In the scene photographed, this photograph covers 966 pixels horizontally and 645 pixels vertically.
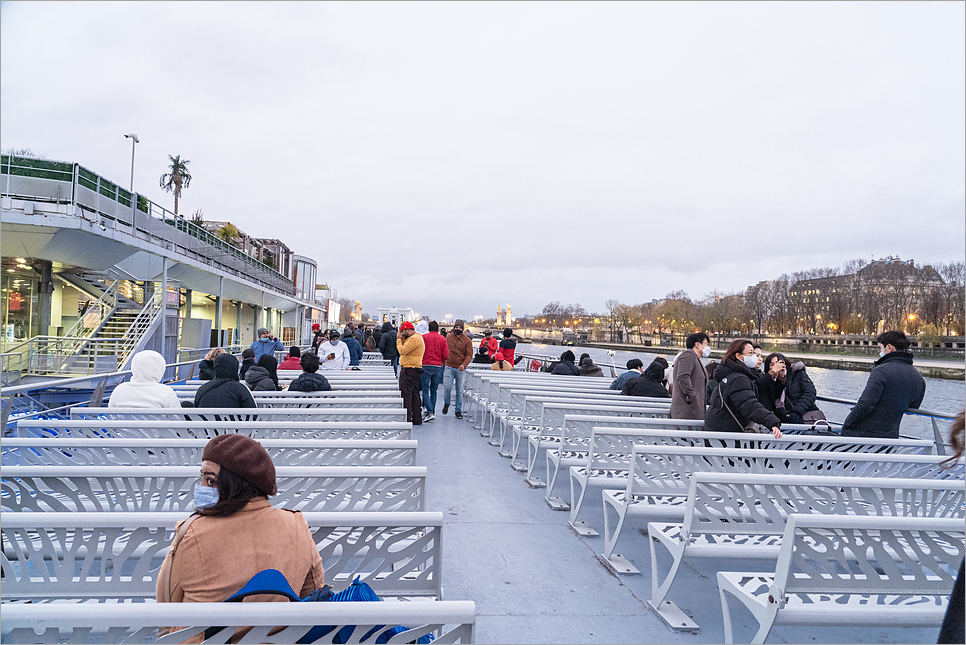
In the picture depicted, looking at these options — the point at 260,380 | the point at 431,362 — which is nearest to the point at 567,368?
the point at 431,362

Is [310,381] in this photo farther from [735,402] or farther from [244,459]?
[244,459]

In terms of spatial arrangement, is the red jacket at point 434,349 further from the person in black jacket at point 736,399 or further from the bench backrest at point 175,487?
the bench backrest at point 175,487

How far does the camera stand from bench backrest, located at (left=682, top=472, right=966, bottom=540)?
2752 millimetres

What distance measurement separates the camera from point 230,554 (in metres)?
1.65

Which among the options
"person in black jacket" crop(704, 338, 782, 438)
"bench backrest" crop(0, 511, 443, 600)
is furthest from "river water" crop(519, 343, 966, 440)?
"bench backrest" crop(0, 511, 443, 600)

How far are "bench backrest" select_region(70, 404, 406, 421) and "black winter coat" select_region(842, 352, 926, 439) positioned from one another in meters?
4.17

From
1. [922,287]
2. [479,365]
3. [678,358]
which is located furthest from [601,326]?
[678,358]

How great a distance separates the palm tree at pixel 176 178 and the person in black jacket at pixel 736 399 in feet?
239

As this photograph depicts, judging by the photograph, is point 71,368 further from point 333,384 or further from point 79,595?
point 79,595

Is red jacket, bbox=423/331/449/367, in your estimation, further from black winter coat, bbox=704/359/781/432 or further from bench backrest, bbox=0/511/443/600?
bench backrest, bbox=0/511/443/600

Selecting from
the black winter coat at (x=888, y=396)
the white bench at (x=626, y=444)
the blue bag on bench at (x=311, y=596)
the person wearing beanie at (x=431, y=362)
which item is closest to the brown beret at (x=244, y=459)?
the blue bag on bench at (x=311, y=596)

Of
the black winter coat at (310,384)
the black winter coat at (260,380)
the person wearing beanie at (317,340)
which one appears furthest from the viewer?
the person wearing beanie at (317,340)

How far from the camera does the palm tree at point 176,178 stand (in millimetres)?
64438

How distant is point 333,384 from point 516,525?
173 inches
